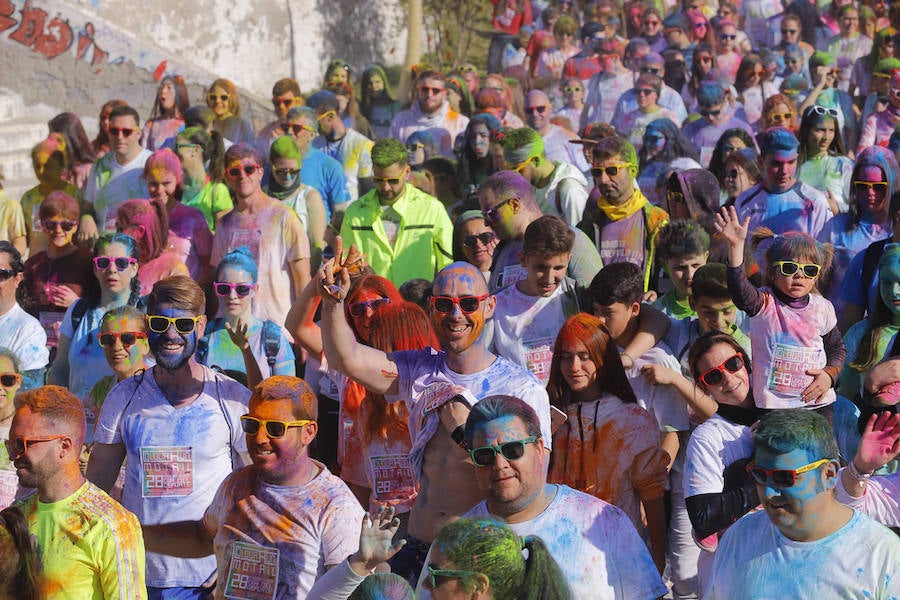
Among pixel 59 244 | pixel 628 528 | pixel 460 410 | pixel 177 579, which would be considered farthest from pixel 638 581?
pixel 59 244

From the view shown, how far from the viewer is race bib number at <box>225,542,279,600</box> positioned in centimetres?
528

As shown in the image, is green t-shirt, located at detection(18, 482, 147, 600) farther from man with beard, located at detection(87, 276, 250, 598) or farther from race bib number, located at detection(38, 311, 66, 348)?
race bib number, located at detection(38, 311, 66, 348)

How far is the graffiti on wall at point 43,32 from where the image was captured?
15.8m

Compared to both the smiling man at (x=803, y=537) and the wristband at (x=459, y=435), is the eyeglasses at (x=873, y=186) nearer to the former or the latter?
the wristband at (x=459, y=435)

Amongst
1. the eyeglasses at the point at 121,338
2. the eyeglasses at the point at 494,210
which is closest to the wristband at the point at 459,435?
the eyeglasses at the point at 121,338

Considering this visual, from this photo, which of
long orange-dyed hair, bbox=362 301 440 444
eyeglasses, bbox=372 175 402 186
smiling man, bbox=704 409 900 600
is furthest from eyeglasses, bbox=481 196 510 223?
smiling man, bbox=704 409 900 600

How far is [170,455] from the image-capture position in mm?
6082

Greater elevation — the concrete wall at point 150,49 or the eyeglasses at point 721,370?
the concrete wall at point 150,49

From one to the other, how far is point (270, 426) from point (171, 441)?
0.83 metres

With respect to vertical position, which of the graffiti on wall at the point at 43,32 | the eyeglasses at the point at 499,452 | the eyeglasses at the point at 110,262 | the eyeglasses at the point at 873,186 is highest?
the graffiti on wall at the point at 43,32

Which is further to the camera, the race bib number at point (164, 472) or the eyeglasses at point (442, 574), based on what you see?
the race bib number at point (164, 472)

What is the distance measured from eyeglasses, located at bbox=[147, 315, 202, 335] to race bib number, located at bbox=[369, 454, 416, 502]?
3.25 feet

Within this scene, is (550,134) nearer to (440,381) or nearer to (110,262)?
(110,262)

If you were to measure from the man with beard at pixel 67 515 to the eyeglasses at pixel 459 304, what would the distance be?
4.94 feet
